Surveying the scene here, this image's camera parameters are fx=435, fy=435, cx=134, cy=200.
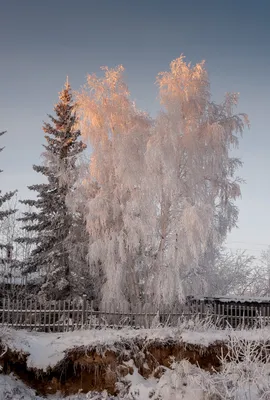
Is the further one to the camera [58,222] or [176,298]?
[58,222]

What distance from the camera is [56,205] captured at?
19391 millimetres

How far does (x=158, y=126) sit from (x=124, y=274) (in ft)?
21.4

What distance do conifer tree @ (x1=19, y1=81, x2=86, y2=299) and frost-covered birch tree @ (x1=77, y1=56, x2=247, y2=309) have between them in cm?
109

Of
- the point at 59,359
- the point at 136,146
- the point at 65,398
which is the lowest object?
the point at 65,398

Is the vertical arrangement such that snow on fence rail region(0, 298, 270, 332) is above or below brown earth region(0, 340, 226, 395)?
above

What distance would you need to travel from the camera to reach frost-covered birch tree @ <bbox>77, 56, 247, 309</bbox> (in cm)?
1775

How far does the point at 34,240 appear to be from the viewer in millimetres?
19844

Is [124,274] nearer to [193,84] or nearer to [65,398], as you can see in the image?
[65,398]

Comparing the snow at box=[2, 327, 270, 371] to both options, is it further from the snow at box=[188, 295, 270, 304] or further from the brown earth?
the snow at box=[188, 295, 270, 304]

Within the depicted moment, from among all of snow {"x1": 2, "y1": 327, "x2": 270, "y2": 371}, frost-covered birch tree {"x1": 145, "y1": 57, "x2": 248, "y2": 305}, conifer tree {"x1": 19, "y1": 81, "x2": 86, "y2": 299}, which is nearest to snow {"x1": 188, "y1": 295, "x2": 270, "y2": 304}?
frost-covered birch tree {"x1": 145, "y1": 57, "x2": 248, "y2": 305}

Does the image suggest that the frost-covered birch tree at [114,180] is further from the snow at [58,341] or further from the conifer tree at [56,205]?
the snow at [58,341]

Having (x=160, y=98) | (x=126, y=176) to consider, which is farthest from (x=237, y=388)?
(x=160, y=98)

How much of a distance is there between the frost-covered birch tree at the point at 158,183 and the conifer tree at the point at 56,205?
109cm

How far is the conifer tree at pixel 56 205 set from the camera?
61.1ft
